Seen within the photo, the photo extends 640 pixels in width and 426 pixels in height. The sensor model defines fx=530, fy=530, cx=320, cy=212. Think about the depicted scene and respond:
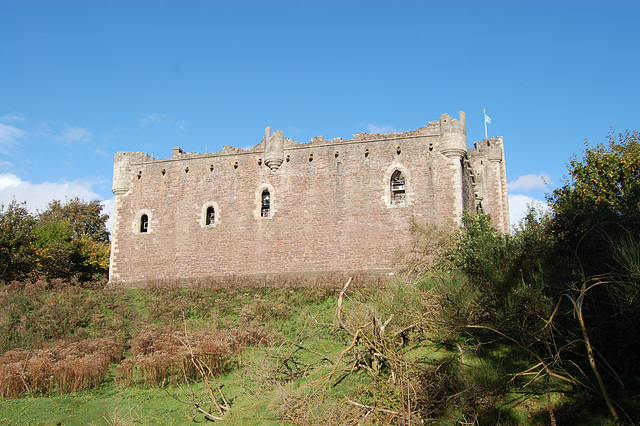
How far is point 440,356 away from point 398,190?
13.4 m

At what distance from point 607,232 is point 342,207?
14.7 m

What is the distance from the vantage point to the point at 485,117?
25078 mm

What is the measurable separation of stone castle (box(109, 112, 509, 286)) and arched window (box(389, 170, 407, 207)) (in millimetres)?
44

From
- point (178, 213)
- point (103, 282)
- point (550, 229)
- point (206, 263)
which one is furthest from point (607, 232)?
point (103, 282)

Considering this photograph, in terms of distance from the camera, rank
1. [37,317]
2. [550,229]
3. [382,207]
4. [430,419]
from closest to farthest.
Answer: [430,419] → [550,229] → [37,317] → [382,207]

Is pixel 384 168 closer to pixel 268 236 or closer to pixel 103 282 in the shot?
pixel 268 236

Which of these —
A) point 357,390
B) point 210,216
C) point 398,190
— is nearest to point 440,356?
point 357,390

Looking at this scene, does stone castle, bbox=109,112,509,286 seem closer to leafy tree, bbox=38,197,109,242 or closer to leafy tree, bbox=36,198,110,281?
leafy tree, bbox=36,198,110,281

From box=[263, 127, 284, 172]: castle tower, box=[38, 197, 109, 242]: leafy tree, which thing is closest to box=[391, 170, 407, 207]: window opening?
box=[263, 127, 284, 172]: castle tower

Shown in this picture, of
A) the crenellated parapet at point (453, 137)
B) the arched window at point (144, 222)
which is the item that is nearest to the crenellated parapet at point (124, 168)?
the arched window at point (144, 222)

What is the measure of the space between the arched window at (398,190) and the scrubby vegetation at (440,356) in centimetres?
703

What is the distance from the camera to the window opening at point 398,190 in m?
22.1

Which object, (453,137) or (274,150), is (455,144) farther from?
(274,150)

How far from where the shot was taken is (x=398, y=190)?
2225cm
